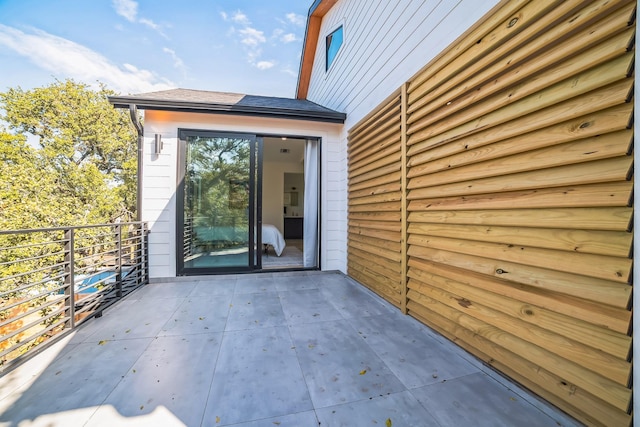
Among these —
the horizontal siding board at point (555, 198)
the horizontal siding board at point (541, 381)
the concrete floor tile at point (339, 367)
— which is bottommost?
the concrete floor tile at point (339, 367)

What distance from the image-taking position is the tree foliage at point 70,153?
Answer: 343 inches

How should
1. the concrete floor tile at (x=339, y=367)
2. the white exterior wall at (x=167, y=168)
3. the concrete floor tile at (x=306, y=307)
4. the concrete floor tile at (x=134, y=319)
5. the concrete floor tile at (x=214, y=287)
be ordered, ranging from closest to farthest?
the concrete floor tile at (x=339, y=367) → the concrete floor tile at (x=134, y=319) → the concrete floor tile at (x=306, y=307) → the concrete floor tile at (x=214, y=287) → the white exterior wall at (x=167, y=168)

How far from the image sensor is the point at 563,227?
127 centimetres

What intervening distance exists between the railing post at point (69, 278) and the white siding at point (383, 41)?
11.8 feet

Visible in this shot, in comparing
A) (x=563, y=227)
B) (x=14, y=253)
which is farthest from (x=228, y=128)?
(x=14, y=253)

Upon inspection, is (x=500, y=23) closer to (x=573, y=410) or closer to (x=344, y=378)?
(x=573, y=410)

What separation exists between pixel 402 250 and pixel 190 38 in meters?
7.57

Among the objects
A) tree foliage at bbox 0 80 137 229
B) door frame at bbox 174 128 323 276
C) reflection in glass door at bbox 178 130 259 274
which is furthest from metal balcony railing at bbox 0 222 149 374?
tree foliage at bbox 0 80 137 229

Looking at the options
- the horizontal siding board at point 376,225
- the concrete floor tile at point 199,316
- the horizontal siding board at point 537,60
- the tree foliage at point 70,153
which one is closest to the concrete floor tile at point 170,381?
the concrete floor tile at point 199,316

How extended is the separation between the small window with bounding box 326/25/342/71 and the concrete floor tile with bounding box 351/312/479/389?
4784 mm

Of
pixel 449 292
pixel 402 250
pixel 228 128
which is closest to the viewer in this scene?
Answer: pixel 449 292

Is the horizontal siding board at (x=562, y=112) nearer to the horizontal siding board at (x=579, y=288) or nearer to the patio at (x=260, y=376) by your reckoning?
the horizontal siding board at (x=579, y=288)

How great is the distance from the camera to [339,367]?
5.77 ft

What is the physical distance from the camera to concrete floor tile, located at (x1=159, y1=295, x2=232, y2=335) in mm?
2321
